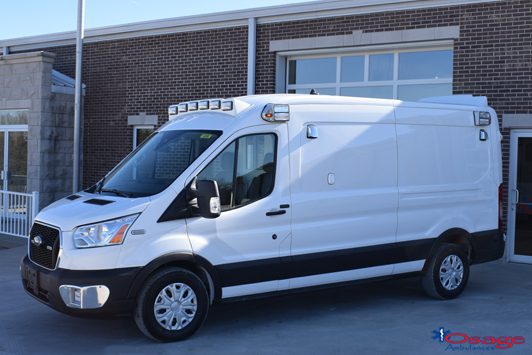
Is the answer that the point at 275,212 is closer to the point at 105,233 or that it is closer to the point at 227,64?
the point at 105,233

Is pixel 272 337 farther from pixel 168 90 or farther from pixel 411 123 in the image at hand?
pixel 168 90

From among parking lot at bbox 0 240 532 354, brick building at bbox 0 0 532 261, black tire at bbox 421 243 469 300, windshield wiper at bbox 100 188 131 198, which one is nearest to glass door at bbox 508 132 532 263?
brick building at bbox 0 0 532 261

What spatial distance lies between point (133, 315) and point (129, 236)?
2.42 ft

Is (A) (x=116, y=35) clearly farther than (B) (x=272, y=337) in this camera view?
Yes

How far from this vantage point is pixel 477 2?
10.4m

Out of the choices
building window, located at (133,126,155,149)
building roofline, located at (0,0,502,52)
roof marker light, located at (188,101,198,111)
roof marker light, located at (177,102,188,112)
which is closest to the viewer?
roof marker light, located at (188,101,198,111)

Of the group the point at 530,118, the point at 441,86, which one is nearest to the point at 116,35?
the point at 441,86

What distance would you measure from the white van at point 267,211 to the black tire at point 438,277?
18 mm

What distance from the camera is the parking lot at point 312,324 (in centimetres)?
583

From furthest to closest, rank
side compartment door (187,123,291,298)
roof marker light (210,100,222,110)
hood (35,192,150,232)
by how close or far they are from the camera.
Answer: roof marker light (210,100,222,110) → side compartment door (187,123,291,298) → hood (35,192,150,232)

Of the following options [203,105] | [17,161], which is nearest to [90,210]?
[203,105]

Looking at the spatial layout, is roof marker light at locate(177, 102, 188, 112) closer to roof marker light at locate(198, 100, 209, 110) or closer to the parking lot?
roof marker light at locate(198, 100, 209, 110)

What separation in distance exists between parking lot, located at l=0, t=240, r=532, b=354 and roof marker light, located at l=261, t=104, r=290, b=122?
2.09 metres

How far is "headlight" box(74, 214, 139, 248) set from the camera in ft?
18.6
